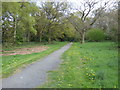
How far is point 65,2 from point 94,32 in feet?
44.6

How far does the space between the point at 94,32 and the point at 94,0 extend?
13011mm

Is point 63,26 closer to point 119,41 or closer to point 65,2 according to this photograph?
point 65,2

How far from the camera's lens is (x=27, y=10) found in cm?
2339

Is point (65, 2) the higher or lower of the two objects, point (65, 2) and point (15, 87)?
the higher

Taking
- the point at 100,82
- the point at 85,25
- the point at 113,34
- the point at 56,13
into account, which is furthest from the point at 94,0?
the point at 100,82

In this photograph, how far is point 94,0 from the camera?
27422 millimetres

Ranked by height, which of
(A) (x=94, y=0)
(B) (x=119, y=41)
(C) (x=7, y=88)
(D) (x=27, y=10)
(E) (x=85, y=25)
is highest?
(A) (x=94, y=0)

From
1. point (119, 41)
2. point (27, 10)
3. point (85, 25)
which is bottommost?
point (119, 41)

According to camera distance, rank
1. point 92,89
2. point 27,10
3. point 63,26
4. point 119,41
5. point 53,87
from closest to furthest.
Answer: point 92,89 < point 53,87 < point 119,41 < point 27,10 < point 63,26

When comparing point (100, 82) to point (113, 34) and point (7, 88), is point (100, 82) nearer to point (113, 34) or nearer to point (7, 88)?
point (7, 88)

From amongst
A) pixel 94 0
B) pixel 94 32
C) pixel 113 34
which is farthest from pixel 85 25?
pixel 113 34

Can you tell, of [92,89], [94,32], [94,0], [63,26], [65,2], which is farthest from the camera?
[94,32]

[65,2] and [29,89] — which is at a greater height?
[65,2]

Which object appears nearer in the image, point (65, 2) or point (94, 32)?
point (65, 2)
